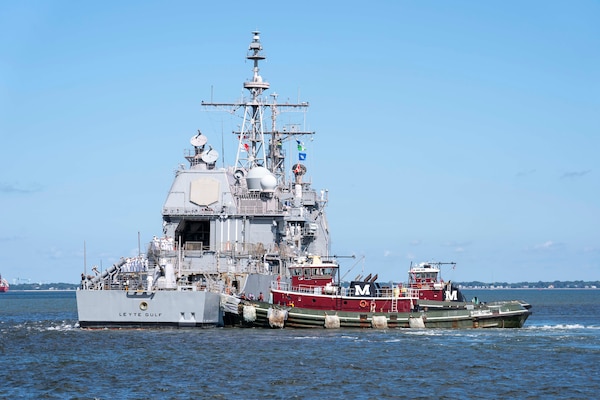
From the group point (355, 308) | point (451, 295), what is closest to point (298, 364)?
point (355, 308)

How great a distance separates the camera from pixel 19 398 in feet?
122

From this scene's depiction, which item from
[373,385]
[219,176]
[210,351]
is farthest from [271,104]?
[373,385]

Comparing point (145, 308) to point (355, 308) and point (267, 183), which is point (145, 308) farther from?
point (267, 183)

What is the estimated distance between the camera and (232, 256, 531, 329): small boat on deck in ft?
204

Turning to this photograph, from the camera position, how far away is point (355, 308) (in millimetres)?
63781

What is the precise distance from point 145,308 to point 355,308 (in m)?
13.0

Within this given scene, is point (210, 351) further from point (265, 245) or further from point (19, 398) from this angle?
point (265, 245)

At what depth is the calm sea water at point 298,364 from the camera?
128 feet

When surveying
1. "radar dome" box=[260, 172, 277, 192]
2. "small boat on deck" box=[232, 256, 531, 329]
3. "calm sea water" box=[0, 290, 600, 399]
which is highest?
"radar dome" box=[260, 172, 277, 192]

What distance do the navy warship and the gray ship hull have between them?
0.19 feet

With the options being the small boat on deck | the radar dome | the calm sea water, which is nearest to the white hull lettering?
the small boat on deck

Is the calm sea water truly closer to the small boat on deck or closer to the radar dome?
the small boat on deck

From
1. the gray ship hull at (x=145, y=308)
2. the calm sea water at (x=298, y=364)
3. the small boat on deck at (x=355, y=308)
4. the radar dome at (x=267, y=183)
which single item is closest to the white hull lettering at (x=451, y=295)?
the small boat on deck at (x=355, y=308)

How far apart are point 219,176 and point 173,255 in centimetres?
725
